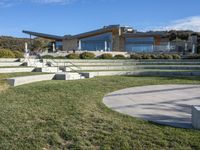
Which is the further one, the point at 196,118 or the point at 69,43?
the point at 69,43

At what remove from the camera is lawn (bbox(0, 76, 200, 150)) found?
4648mm

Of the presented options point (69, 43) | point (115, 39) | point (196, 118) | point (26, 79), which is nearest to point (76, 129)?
point (196, 118)

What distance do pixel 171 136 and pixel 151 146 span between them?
53 centimetres

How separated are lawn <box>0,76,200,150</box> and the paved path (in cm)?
41

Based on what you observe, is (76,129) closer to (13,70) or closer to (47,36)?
(13,70)

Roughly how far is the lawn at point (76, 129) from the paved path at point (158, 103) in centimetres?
41

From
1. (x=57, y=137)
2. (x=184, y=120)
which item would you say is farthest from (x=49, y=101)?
(x=184, y=120)

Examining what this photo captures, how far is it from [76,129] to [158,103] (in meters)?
3.39

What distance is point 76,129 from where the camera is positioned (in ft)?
17.3

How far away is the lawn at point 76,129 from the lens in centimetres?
465

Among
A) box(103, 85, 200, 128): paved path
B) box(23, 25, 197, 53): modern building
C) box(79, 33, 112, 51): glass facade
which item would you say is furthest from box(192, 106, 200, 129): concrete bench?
box(79, 33, 112, 51): glass facade

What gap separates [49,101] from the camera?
7562 millimetres

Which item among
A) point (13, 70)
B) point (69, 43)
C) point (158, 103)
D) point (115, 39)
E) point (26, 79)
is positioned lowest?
point (158, 103)

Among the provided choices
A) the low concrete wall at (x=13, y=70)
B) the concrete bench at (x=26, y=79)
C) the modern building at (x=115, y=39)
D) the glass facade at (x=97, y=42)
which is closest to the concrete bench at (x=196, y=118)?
the concrete bench at (x=26, y=79)
